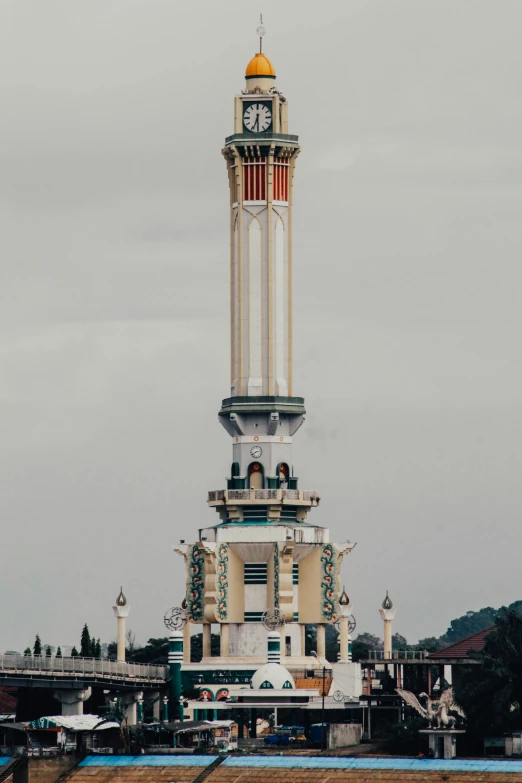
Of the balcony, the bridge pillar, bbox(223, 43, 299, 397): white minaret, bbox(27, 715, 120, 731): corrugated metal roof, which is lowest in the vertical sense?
bbox(27, 715, 120, 731): corrugated metal roof

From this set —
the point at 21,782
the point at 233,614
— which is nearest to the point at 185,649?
the point at 233,614

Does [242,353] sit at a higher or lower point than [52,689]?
higher

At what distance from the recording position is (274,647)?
559ft

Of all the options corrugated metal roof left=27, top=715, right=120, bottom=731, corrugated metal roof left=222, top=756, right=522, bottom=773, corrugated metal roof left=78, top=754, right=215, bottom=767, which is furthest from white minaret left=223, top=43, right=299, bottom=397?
corrugated metal roof left=222, top=756, right=522, bottom=773

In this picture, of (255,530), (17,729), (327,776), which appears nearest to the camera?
(327,776)

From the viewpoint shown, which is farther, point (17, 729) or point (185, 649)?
point (185, 649)

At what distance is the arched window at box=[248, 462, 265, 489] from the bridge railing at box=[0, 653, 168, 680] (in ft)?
53.5

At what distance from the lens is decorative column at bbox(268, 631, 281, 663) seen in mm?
169750

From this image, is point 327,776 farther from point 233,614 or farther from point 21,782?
point 233,614

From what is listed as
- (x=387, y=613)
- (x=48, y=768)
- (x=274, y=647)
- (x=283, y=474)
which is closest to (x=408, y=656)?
→ (x=387, y=613)

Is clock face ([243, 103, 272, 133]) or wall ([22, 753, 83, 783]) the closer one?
wall ([22, 753, 83, 783])

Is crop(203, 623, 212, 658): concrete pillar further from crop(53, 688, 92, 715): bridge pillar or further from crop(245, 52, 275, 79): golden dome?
crop(245, 52, 275, 79): golden dome

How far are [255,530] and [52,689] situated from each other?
62.9 feet

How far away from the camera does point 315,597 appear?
17762 cm
